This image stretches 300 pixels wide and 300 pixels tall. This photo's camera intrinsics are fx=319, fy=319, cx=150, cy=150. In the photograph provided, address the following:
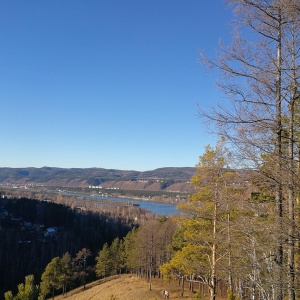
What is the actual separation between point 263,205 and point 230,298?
7.68m

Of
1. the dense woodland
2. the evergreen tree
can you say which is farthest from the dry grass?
the dense woodland

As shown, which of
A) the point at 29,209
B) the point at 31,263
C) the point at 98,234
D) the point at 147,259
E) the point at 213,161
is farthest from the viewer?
the point at 29,209

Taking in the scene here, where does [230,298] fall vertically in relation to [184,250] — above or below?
below

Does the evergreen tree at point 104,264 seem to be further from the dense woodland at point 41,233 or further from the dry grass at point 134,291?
the dense woodland at point 41,233

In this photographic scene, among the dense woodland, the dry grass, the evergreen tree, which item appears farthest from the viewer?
the dense woodland

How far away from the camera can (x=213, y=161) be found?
10508 millimetres

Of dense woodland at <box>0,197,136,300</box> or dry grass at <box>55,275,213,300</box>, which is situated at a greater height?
dry grass at <box>55,275,213,300</box>

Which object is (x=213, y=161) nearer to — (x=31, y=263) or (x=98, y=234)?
(x=31, y=263)

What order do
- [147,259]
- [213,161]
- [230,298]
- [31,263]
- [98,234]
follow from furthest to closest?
[98,234] → [31,263] → [147,259] → [230,298] → [213,161]

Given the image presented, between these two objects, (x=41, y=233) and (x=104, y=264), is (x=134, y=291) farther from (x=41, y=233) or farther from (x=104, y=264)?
(x=41, y=233)

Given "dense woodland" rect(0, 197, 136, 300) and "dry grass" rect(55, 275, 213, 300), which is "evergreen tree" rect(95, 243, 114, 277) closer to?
"dry grass" rect(55, 275, 213, 300)

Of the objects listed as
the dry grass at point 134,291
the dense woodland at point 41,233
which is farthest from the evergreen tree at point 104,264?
the dense woodland at point 41,233

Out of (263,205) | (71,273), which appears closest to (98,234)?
(71,273)

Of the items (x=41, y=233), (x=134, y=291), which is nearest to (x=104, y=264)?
(x=134, y=291)
